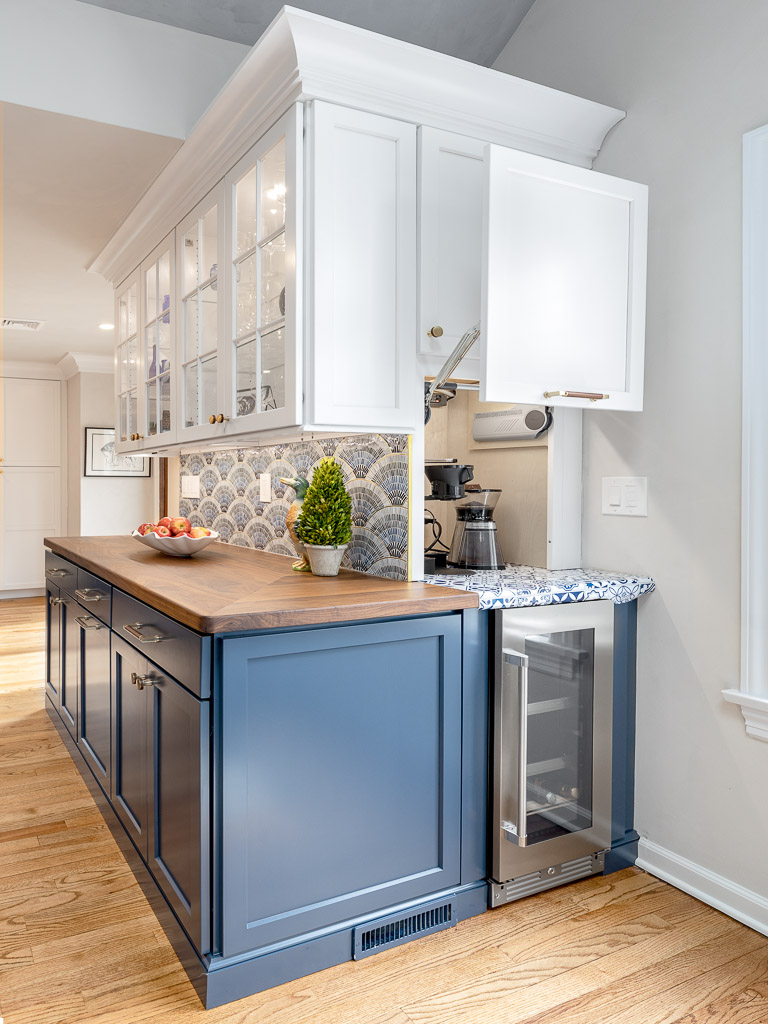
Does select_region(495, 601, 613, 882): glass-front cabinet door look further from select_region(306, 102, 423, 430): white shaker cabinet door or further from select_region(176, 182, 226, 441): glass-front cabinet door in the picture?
select_region(176, 182, 226, 441): glass-front cabinet door

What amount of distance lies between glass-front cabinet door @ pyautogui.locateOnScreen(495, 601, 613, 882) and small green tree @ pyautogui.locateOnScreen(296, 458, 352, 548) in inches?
22.9

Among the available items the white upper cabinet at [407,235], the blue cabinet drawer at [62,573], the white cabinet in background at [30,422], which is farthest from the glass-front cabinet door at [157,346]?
the white cabinet in background at [30,422]

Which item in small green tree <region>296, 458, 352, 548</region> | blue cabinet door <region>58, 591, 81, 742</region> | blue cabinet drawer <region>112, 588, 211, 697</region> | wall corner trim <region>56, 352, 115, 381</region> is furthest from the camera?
wall corner trim <region>56, 352, 115, 381</region>

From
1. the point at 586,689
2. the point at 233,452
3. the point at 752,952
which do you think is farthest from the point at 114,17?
the point at 752,952

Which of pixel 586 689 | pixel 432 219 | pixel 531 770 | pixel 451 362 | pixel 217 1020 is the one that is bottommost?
pixel 217 1020

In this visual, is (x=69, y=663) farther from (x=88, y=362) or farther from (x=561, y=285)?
(x=88, y=362)

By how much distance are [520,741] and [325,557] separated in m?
0.76

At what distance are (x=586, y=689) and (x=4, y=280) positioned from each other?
4.11m

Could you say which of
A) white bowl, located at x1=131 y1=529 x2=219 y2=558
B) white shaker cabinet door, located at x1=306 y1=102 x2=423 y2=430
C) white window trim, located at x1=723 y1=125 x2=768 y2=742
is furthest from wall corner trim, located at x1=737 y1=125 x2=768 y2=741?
white bowl, located at x1=131 y1=529 x2=219 y2=558

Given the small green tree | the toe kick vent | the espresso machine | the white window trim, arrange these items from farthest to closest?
1. the espresso machine
2. the small green tree
3. the white window trim
4. the toe kick vent

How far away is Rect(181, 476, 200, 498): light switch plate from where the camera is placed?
397 centimetres

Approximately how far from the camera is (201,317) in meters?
2.74

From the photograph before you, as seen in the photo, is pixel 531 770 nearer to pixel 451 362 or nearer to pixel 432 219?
pixel 451 362

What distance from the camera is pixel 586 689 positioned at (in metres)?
2.09
